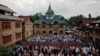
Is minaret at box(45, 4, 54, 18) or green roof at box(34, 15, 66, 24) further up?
minaret at box(45, 4, 54, 18)

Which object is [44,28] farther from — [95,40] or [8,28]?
[8,28]

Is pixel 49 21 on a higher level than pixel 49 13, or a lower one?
lower

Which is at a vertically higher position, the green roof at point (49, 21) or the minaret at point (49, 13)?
the minaret at point (49, 13)

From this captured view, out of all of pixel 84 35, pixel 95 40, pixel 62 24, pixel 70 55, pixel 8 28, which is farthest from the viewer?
pixel 62 24

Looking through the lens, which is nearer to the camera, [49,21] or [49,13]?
[49,21]

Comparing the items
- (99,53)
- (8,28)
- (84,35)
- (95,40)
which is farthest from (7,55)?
(84,35)

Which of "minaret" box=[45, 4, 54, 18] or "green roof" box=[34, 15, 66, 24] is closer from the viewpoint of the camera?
"green roof" box=[34, 15, 66, 24]

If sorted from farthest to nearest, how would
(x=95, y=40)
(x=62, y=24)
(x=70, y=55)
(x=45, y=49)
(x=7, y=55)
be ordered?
1. (x=62, y=24)
2. (x=95, y=40)
3. (x=45, y=49)
4. (x=70, y=55)
5. (x=7, y=55)

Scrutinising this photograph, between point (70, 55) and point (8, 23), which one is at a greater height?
point (8, 23)

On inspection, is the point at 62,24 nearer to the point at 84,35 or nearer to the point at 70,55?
the point at 84,35

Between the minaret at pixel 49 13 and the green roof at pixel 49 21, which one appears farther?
the minaret at pixel 49 13

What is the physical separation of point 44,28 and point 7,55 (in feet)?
246

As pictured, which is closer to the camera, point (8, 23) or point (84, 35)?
point (8, 23)

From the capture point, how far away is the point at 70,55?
105 ft
